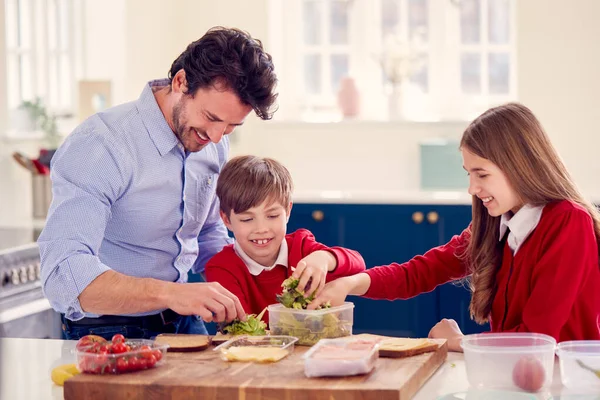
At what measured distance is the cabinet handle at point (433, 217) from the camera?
4012mm

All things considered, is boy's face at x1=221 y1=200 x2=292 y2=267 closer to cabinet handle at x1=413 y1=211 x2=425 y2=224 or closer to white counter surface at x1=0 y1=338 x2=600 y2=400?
white counter surface at x1=0 y1=338 x2=600 y2=400

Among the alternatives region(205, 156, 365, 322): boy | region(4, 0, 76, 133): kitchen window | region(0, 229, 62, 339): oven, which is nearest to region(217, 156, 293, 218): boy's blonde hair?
region(205, 156, 365, 322): boy

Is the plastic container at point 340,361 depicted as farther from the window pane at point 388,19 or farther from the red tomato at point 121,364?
the window pane at point 388,19

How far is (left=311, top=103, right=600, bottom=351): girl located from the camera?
1.86 metres

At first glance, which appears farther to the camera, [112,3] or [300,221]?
[112,3]

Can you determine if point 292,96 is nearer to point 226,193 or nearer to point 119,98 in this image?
point 119,98

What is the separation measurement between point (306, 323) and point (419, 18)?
481 centimetres

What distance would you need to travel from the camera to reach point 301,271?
6.57ft

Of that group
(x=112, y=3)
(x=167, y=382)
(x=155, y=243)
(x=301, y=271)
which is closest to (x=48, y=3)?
(x=112, y=3)

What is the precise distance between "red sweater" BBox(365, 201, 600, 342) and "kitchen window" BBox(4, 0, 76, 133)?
10.3ft

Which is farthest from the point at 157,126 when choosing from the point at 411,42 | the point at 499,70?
the point at 499,70

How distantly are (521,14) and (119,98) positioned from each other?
2576 mm

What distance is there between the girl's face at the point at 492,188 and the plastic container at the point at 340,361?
1.68 feet

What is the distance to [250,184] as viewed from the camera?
89.7 inches
